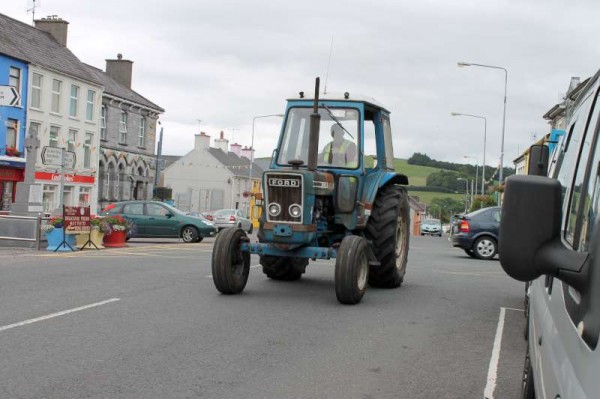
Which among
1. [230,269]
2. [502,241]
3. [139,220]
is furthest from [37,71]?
[502,241]

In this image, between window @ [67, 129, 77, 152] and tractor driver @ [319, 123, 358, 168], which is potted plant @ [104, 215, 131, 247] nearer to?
tractor driver @ [319, 123, 358, 168]

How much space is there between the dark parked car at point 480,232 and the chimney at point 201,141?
5149cm

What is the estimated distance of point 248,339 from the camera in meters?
6.54

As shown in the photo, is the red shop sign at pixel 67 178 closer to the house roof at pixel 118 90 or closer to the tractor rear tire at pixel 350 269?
the house roof at pixel 118 90

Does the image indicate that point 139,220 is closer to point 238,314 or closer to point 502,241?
point 238,314

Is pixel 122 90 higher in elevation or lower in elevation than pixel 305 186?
higher

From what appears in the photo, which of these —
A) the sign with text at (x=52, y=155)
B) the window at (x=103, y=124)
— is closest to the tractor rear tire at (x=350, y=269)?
the sign with text at (x=52, y=155)

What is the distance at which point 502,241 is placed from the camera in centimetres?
210

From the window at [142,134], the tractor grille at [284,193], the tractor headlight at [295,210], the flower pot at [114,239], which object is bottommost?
the flower pot at [114,239]

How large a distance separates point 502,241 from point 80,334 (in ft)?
17.5

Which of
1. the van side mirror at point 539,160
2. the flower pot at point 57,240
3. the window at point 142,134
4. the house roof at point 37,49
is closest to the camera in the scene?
the van side mirror at point 539,160

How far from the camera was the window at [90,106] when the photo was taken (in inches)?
1626

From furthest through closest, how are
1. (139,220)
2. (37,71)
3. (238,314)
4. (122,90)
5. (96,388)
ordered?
(122,90)
(37,71)
(139,220)
(238,314)
(96,388)

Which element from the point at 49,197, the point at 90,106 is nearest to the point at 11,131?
the point at 49,197
